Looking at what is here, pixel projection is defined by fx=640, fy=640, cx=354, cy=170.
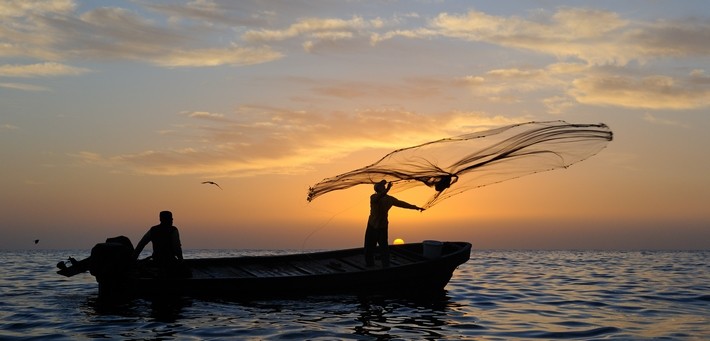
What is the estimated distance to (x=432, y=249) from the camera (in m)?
20.4

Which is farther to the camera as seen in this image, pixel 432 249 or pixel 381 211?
pixel 432 249

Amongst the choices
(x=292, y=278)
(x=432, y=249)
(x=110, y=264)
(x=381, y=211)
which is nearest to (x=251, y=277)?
(x=292, y=278)

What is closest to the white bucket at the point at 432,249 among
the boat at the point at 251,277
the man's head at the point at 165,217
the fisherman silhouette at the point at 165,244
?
the boat at the point at 251,277

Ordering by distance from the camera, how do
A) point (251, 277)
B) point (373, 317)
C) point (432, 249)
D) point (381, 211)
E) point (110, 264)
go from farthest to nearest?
point (432, 249) → point (381, 211) → point (251, 277) → point (110, 264) → point (373, 317)

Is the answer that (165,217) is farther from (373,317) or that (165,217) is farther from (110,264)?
(373,317)

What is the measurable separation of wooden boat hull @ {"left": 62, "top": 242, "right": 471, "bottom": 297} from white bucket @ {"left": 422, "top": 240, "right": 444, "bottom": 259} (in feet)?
0.56

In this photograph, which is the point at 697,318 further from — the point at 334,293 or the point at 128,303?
the point at 128,303

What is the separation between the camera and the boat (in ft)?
56.3

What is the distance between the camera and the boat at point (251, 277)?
17156mm

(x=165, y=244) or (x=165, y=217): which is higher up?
(x=165, y=217)

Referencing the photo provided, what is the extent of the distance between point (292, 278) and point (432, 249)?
5.13 m

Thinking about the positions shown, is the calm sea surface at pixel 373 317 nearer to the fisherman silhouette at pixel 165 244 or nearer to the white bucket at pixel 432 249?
the fisherman silhouette at pixel 165 244

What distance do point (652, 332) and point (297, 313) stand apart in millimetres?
7935

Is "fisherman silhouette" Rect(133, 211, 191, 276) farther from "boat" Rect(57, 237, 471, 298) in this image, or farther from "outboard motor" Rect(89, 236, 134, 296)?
"outboard motor" Rect(89, 236, 134, 296)
